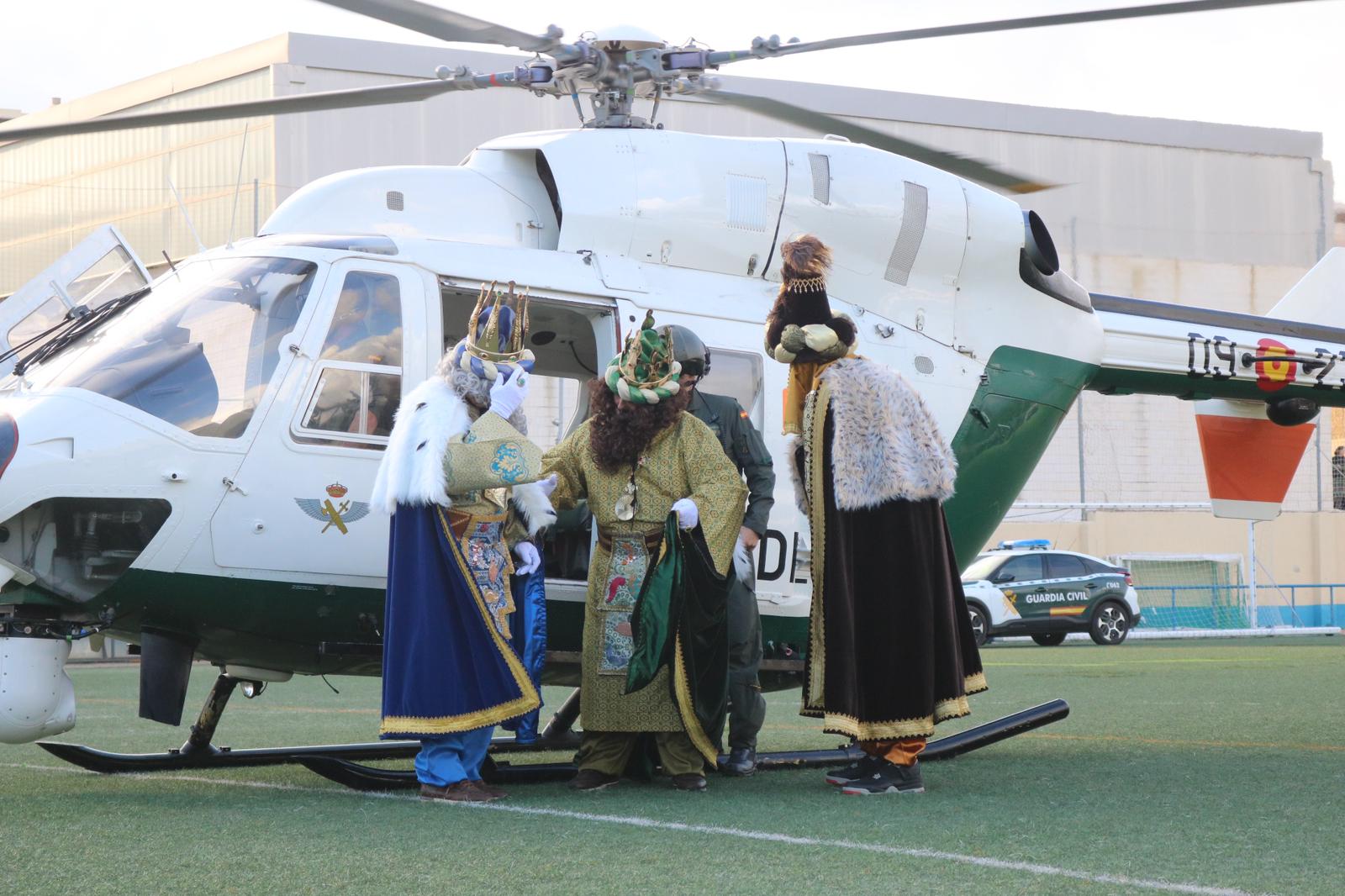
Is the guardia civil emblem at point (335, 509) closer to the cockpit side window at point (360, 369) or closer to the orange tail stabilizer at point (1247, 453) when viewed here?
the cockpit side window at point (360, 369)

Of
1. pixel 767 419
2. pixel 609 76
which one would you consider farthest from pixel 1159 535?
pixel 609 76

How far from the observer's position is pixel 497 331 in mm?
6137

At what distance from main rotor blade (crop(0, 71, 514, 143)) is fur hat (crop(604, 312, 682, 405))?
1.54 metres

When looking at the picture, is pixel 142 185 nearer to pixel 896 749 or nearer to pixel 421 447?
pixel 421 447

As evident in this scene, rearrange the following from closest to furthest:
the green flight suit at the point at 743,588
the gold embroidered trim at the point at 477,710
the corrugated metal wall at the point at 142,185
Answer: the gold embroidered trim at the point at 477,710
the green flight suit at the point at 743,588
the corrugated metal wall at the point at 142,185

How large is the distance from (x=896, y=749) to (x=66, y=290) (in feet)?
13.5

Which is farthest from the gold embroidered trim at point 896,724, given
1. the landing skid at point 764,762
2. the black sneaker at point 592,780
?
the black sneaker at point 592,780

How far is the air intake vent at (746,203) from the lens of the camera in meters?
7.62

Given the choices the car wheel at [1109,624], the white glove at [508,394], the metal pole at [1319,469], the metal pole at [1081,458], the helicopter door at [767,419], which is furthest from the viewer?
the metal pole at [1319,469]

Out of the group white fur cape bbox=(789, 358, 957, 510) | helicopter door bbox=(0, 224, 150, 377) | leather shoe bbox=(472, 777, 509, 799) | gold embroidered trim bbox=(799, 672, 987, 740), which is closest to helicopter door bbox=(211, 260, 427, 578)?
leather shoe bbox=(472, 777, 509, 799)

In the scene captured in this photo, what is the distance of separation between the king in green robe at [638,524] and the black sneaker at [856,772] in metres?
0.50

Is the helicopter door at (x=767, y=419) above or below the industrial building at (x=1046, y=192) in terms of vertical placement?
below

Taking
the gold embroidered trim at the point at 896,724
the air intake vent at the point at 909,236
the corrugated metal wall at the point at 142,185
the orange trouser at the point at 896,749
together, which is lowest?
the orange trouser at the point at 896,749

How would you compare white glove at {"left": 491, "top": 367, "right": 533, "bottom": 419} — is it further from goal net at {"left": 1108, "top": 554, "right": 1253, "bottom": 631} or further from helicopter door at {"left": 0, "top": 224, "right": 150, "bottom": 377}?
goal net at {"left": 1108, "top": 554, "right": 1253, "bottom": 631}
